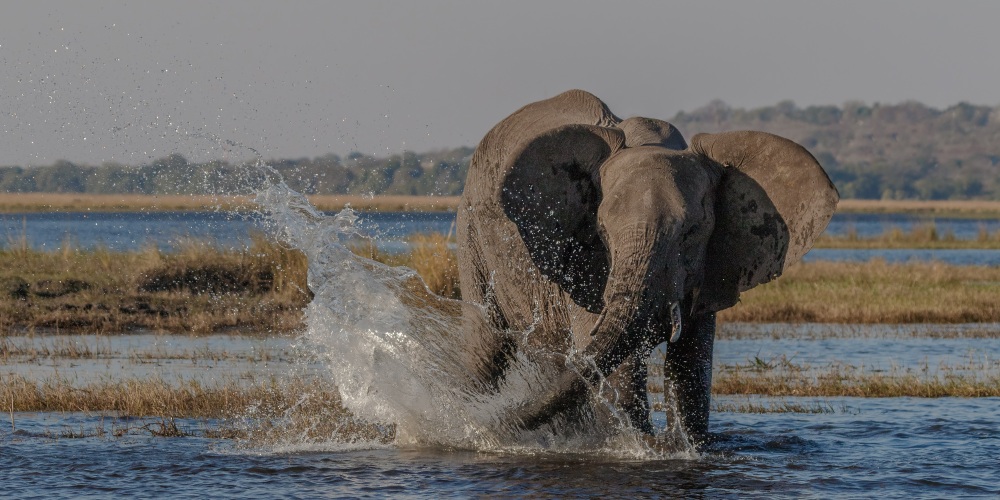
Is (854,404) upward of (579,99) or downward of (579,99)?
downward

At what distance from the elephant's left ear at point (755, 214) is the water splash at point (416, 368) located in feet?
3.95

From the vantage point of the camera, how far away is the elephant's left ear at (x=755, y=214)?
822 cm

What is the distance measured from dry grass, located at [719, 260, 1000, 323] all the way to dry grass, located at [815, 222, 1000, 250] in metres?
15.3

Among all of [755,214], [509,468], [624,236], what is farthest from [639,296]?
[509,468]

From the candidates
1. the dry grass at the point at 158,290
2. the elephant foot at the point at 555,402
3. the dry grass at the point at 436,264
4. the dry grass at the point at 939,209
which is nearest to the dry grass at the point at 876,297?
the dry grass at the point at 436,264

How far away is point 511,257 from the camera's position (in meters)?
9.16

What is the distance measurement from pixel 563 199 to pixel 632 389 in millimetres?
1587

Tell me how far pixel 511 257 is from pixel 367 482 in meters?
1.85

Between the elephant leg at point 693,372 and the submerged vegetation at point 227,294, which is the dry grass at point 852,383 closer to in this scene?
the elephant leg at point 693,372

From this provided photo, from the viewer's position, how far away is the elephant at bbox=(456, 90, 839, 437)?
24.3 feet

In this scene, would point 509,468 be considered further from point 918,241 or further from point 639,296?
point 918,241

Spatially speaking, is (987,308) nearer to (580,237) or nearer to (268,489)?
(580,237)

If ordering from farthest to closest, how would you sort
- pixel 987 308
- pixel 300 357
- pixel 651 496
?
pixel 987 308
pixel 300 357
pixel 651 496

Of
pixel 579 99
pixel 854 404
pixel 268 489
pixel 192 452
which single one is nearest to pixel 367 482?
pixel 268 489
